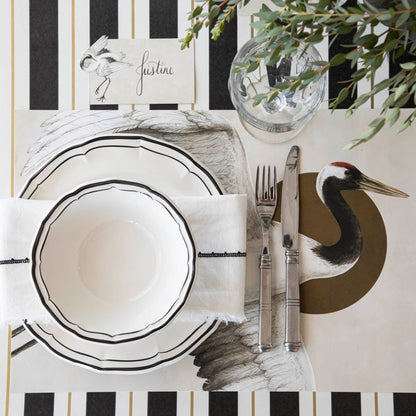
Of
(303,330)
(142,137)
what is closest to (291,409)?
(303,330)

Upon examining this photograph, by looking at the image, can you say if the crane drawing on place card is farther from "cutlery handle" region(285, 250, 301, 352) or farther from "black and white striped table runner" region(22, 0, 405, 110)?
"cutlery handle" region(285, 250, 301, 352)

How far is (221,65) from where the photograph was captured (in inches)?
28.3

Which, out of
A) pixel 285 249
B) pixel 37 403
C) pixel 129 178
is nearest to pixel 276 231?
pixel 285 249

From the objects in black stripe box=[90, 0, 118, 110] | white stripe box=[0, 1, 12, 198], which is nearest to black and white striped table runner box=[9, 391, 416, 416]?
white stripe box=[0, 1, 12, 198]

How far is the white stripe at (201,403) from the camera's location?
Answer: 70 centimetres

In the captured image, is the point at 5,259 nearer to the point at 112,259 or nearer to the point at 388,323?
the point at 112,259

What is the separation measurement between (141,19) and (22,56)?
0.20 m

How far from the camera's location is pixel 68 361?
2.11ft

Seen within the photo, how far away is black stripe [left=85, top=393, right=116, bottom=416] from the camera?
0.70 meters

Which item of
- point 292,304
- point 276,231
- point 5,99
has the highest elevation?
point 5,99

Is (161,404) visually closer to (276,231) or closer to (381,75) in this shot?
(276,231)

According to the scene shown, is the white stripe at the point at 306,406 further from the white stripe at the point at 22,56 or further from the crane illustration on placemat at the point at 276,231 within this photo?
the white stripe at the point at 22,56

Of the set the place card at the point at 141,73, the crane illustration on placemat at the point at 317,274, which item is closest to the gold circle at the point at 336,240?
the crane illustration on placemat at the point at 317,274

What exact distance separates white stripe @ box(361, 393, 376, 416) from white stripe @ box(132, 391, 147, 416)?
0.34 m
